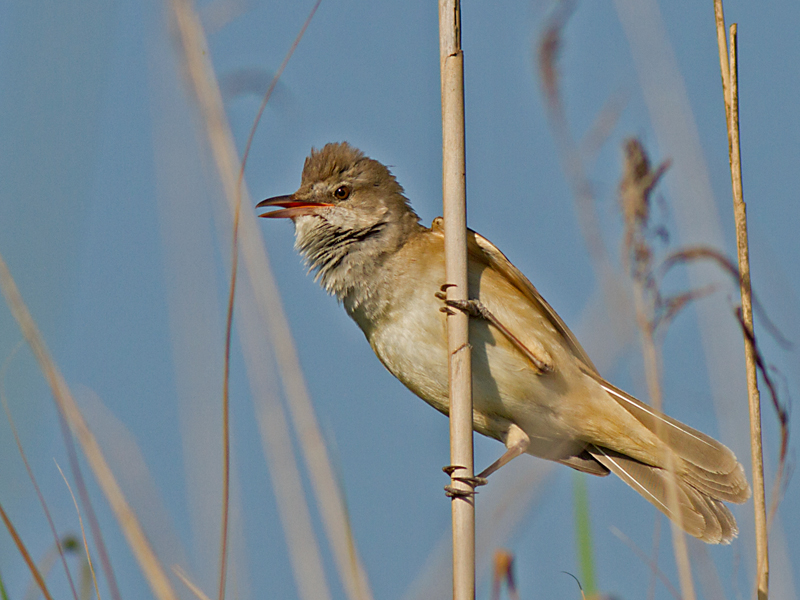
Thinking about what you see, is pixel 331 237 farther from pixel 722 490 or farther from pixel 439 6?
pixel 722 490

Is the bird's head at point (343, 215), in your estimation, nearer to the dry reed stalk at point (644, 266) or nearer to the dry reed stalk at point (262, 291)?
the dry reed stalk at point (262, 291)

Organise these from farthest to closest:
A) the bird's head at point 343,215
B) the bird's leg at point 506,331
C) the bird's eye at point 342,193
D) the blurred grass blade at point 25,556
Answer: the bird's eye at point 342,193 → the bird's head at point 343,215 → the bird's leg at point 506,331 → the blurred grass blade at point 25,556

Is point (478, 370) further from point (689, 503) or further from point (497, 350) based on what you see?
point (689, 503)

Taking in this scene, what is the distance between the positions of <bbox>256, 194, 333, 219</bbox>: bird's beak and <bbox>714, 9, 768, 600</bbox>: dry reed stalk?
5.65 ft

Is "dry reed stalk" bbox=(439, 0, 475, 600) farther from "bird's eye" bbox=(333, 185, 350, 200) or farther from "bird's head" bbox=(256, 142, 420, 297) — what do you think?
"bird's eye" bbox=(333, 185, 350, 200)

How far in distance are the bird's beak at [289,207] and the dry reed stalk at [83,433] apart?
49.6 inches

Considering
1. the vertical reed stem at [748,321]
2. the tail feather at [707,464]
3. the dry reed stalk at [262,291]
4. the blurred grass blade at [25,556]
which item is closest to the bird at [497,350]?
the tail feather at [707,464]

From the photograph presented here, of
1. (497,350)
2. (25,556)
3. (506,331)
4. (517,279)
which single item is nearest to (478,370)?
(497,350)

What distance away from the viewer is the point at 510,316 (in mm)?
3137

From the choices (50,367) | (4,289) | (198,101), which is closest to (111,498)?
(50,367)

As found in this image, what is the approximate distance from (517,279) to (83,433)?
1.83 metres

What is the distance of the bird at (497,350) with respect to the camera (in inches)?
122

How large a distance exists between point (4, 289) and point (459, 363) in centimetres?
125

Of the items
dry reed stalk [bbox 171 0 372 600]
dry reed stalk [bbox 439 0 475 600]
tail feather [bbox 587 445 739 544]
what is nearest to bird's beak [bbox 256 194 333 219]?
dry reed stalk [bbox 171 0 372 600]
